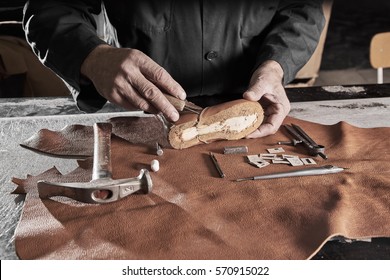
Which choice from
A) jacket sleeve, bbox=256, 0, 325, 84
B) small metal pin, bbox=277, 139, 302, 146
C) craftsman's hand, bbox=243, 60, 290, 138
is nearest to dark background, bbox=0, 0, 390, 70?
jacket sleeve, bbox=256, 0, 325, 84

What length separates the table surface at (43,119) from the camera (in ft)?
3.22

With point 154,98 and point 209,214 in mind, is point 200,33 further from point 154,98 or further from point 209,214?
point 209,214

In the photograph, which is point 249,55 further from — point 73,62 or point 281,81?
point 73,62

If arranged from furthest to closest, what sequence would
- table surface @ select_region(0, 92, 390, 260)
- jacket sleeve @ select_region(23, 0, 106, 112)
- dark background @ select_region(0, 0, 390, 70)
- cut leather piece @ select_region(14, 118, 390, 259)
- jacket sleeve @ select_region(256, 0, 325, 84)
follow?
1. dark background @ select_region(0, 0, 390, 70)
2. jacket sleeve @ select_region(256, 0, 325, 84)
3. jacket sleeve @ select_region(23, 0, 106, 112)
4. table surface @ select_region(0, 92, 390, 260)
5. cut leather piece @ select_region(14, 118, 390, 259)

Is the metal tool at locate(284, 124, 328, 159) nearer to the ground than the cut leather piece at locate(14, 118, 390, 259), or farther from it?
nearer to the ground

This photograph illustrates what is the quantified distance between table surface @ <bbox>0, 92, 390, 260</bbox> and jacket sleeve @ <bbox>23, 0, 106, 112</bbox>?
0.20ft

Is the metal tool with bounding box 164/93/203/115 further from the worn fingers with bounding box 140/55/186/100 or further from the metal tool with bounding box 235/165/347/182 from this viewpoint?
the metal tool with bounding box 235/165/347/182

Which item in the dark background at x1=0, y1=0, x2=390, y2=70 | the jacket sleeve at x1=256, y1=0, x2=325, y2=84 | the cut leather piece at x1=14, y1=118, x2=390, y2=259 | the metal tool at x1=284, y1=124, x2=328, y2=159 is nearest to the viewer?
the cut leather piece at x1=14, y1=118, x2=390, y2=259

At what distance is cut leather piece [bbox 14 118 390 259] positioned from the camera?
81 cm

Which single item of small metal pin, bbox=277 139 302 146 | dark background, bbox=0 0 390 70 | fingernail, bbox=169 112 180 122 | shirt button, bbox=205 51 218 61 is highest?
fingernail, bbox=169 112 180 122

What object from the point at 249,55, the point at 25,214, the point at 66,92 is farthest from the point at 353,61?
the point at 25,214

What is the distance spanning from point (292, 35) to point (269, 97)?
0.29 meters

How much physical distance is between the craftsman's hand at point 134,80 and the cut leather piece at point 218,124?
0.11ft

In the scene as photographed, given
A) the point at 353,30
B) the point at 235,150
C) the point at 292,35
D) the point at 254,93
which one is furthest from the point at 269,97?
the point at 353,30
